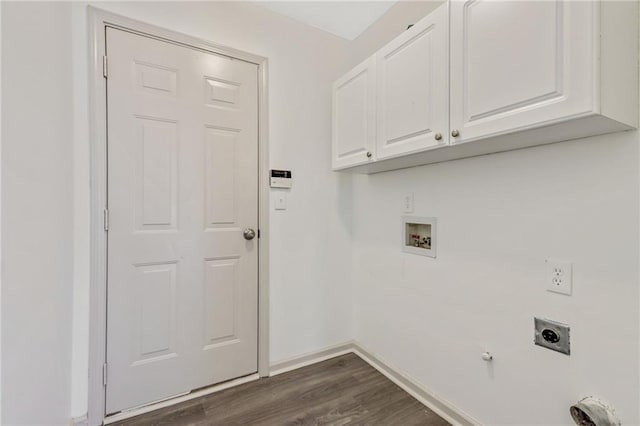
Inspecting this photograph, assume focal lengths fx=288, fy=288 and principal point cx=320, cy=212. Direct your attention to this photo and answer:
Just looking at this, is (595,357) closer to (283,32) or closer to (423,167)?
(423,167)

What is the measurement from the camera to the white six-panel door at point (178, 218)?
160 centimetres

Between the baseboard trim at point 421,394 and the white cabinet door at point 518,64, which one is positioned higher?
the white cabinet door at point 518,64

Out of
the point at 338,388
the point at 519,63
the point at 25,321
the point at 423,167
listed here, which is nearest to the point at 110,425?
the point at 25,321

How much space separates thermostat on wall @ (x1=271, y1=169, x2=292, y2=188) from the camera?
2.03 meters

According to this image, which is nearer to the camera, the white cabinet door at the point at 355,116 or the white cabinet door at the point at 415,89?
the white cabinet door at the point at 415,89

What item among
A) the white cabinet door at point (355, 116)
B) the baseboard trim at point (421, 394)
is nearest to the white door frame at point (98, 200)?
the white cabinet door at point (355, 116)

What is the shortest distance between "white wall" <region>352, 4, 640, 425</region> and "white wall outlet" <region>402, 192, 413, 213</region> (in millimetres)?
43

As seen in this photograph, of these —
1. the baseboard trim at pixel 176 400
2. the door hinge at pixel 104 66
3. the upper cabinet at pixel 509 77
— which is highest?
the door hinge at pixel 104 66

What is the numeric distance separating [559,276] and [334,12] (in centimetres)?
211

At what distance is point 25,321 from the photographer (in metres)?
0.97

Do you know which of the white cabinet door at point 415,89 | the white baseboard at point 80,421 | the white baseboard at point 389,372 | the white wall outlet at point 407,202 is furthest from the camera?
the white wall outlet at point 407,202

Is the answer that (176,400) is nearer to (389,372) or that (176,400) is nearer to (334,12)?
(389,372)

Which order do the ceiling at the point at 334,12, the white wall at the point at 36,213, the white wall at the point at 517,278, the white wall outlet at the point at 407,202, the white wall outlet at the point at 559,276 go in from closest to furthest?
the white wall at the point at 36,213
the white wall at the point at 517,278
the white wall outlet at the point at 559,276
the white wall outlet at the point at 407,202
the ceiling at the point at 334,12

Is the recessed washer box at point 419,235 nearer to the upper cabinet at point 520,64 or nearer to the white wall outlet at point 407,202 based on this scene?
the white wall outlet at point 407,202
